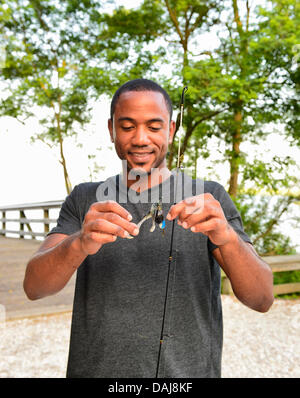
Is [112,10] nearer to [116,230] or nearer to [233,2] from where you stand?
[233,2]

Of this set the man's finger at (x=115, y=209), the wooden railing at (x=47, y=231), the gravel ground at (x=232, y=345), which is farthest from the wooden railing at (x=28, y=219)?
the man's finger at (x=115, y=209)

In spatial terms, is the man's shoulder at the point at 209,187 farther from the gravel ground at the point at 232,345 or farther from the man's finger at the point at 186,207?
the gravel ground at the point at 232,345

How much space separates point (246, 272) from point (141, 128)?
0.62 m

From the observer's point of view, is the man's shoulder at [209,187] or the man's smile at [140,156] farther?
the man's shoulder at [209,187]

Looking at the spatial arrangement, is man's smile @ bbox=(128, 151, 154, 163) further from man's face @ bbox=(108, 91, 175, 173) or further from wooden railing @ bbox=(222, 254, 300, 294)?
wooden railing @ bbox=(222, 254, 300, 294)

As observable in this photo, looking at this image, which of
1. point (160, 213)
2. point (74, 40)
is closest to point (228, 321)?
point (160, 213)

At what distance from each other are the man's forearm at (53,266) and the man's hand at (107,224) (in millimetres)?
105

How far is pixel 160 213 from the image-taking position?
112 centimetres

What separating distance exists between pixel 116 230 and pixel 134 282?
478mm

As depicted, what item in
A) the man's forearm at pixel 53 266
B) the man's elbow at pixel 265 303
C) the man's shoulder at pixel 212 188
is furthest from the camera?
the man's shoulder at pixel 212 188

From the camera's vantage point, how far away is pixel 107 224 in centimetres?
104

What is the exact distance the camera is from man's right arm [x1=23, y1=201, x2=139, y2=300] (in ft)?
3.41

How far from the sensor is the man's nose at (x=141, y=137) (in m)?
1.40

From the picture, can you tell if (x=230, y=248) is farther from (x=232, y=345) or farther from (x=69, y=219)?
(x=232, y=345)
